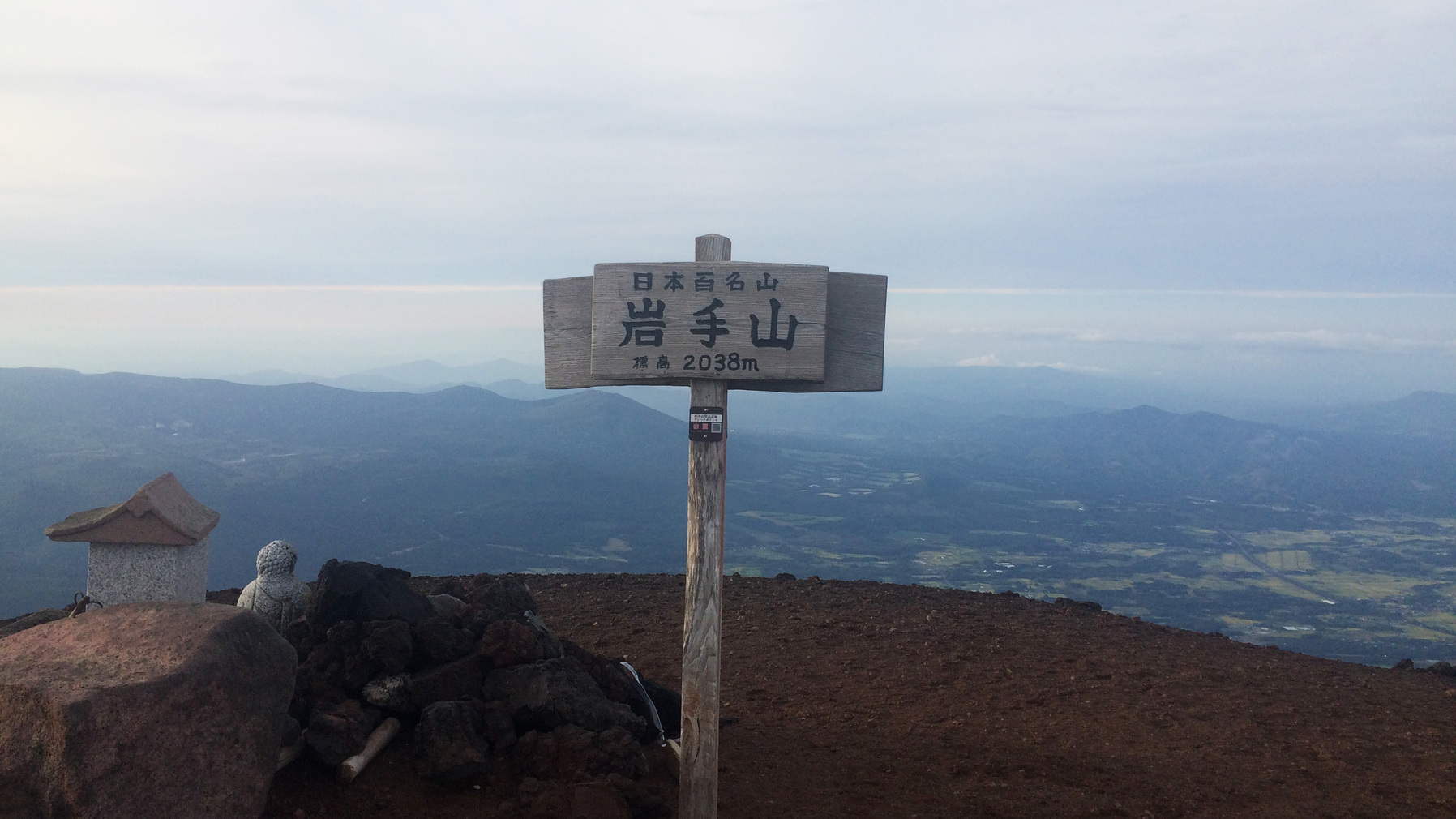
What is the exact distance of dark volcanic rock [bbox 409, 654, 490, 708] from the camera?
23.2 ft

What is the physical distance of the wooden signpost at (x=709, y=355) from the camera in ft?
20.6

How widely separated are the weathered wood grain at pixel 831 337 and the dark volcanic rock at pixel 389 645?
2.56 meters

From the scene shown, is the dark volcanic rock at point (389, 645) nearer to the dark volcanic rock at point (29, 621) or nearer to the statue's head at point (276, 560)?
the statue's head at point (276, 560)

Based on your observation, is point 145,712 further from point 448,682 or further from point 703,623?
point 703,623

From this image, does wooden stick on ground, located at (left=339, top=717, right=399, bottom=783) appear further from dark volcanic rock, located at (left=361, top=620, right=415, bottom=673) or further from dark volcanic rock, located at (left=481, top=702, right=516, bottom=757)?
dark volcanic rock, located at (left=481, top=702, right=516, bottom=757)

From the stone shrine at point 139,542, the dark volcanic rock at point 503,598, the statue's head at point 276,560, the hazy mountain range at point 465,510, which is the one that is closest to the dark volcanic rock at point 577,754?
the dark volcanic rock at point 503,598

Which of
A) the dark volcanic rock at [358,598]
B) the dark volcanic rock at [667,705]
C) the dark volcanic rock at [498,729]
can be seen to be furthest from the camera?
the dark volcanic rock at [667,705]

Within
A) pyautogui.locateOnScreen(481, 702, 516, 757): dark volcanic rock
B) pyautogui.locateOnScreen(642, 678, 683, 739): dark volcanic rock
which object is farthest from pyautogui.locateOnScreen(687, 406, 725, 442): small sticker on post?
pyautogui.locateOnScreen(642, 678, 683, 739): dark volcanic rock

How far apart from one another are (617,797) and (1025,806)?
328 cm

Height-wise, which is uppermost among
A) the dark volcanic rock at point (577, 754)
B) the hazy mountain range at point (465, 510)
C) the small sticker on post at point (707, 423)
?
the small sticker on post at point (707, 423)

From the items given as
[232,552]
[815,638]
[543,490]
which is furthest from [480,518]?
[815,638]

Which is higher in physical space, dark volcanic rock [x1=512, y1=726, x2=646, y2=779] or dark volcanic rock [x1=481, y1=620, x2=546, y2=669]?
dark volcanic rock [x1=481, y1=620, x2=546, y2=669]

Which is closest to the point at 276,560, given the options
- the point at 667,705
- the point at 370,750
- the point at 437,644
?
the point at 437,644

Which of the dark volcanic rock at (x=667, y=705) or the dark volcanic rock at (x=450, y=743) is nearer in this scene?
the dark volcanic rock at (x=450, y=743)
